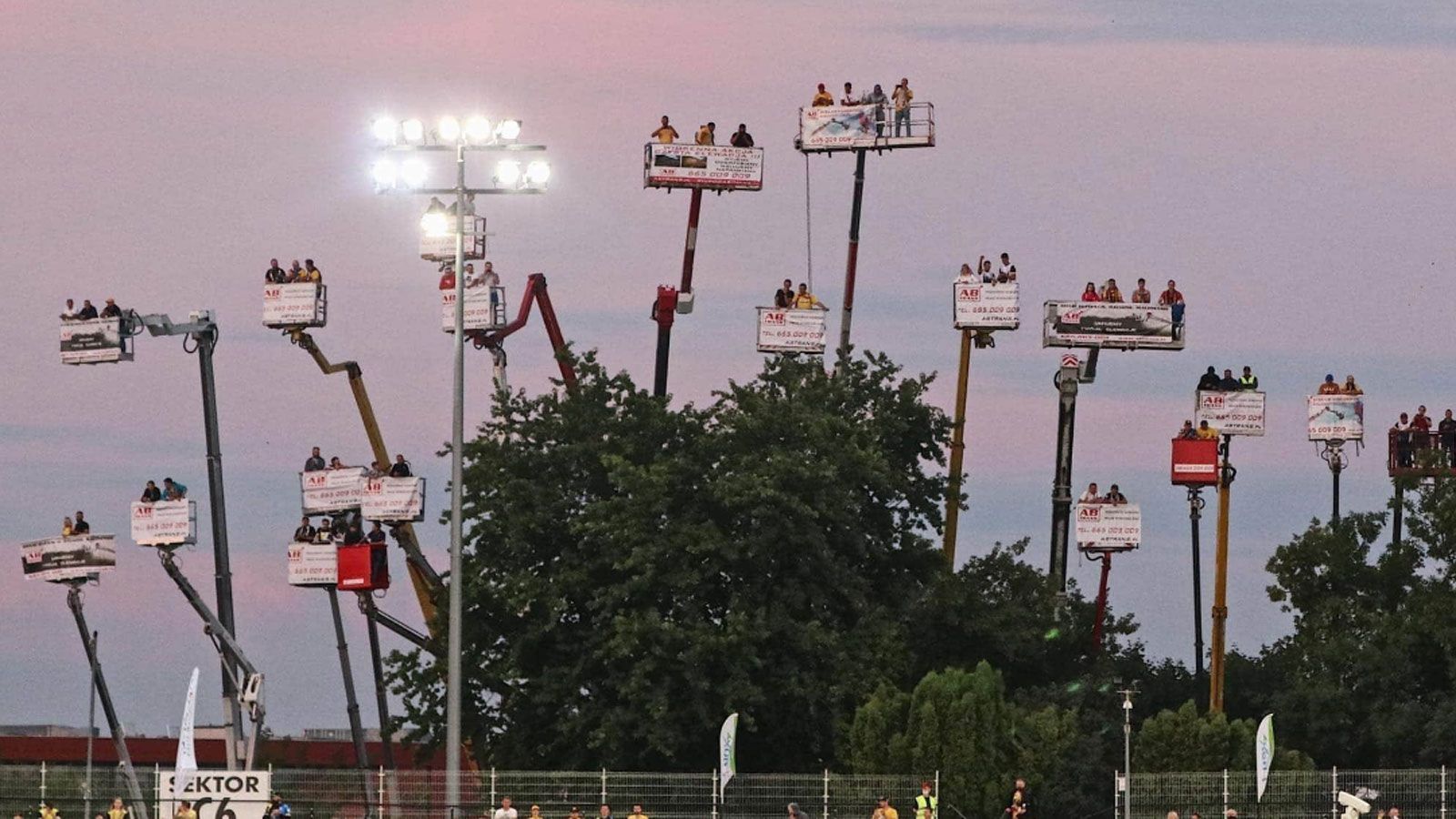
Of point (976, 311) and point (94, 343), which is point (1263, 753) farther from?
point (94, 343)

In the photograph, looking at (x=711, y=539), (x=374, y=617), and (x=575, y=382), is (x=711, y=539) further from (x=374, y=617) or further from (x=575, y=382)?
(x=374, y=617)

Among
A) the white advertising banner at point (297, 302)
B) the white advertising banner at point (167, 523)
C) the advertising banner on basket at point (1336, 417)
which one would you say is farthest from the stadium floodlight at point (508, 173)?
the advertising banner on basket at point (1336, 417)

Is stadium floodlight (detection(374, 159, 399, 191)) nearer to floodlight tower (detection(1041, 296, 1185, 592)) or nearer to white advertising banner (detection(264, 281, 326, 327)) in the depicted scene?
white advertising banner (detection(264, 281, 326, 327))

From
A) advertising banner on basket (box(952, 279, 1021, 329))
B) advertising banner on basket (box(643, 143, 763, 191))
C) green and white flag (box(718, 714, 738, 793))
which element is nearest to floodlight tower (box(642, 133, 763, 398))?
advertising banner on basket (box(643, 143, 763, 191))

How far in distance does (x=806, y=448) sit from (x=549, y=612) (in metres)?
7.44

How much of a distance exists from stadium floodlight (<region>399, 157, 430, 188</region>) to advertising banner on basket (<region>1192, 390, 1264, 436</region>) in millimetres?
28454

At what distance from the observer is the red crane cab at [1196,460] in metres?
70.9

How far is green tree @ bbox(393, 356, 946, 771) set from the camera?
6219 centimetres

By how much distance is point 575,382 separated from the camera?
70.4 m

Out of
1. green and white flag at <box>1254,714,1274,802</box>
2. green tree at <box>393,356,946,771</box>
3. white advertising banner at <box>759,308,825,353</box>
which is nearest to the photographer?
green and white flag at <box>1254,714,1274,802</box>

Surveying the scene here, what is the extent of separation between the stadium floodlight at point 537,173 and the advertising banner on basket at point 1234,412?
2716 cm

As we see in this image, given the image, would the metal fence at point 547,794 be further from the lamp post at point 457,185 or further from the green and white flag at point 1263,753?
the green and white flag at point 1263,753

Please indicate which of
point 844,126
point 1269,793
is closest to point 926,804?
point 1269,793

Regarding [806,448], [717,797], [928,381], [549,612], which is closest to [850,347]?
[928,381]
